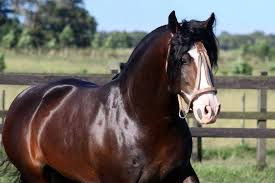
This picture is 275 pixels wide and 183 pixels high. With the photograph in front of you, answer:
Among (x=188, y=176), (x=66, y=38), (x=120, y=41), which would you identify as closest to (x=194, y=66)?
(x=188, y=176)

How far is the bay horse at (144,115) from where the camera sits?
174 inches

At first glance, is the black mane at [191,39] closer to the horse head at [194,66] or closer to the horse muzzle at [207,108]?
the horse head at [194,66]

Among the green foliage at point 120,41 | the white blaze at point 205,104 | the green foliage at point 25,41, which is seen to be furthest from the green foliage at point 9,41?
the white blaze at point 205,104

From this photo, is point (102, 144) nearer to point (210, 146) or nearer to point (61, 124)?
point (61, 124)

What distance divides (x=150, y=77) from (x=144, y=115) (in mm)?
261

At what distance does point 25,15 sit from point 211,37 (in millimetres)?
59938

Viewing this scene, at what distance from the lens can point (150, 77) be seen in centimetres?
480

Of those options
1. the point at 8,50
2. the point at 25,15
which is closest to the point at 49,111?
the point at 8,50

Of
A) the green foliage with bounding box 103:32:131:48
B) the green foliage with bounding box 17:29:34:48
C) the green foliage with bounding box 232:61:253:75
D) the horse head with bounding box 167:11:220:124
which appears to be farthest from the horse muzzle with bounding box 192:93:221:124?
the green foliage with bounding box 103:32:131:48

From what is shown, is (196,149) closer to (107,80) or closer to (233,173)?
(233,173)

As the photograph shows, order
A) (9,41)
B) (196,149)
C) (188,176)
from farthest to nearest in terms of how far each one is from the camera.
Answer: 1. (9,41)
2. (196,149)
3. (188,176)

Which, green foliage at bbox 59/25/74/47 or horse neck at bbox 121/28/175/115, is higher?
horse neck at bbox 121/28/175/115

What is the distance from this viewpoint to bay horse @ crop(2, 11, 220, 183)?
174 inches

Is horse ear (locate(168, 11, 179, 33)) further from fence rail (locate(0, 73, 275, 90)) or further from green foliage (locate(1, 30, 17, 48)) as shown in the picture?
green foliage (locate(1, 30, 17, 48))
